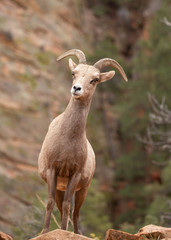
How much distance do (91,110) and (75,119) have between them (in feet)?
65.6

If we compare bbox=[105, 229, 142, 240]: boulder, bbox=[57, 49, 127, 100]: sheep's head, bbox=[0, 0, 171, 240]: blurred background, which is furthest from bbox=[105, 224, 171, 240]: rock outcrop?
bbox=[0, 0, 171, 240]: blurred background

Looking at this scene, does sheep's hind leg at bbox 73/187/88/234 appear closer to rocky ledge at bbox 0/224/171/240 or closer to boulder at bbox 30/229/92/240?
rocky ledge at bbox 0/224/171/240

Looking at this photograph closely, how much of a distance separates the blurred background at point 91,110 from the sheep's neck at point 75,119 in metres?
10.8

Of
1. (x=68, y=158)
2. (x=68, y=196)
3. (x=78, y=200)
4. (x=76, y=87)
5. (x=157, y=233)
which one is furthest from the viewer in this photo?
(x=78, y=200)

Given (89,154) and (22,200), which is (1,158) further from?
(89,154)

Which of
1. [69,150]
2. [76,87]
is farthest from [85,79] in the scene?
[69,150]

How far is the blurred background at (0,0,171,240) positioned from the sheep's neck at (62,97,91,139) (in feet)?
35.5

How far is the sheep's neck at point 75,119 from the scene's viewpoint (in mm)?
6691

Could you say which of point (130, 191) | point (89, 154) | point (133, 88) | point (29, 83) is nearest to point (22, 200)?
point (29, 83)

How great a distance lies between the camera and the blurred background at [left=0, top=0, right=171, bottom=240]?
1952cm

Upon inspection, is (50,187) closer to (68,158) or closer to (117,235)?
(68,158)

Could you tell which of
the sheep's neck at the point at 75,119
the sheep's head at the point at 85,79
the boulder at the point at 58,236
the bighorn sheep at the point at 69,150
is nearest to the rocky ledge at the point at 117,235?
the boulder at the point at 58,236

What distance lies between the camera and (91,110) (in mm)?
26703

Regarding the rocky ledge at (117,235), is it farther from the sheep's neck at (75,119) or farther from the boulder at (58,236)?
the sheep's neck at (75,119)
